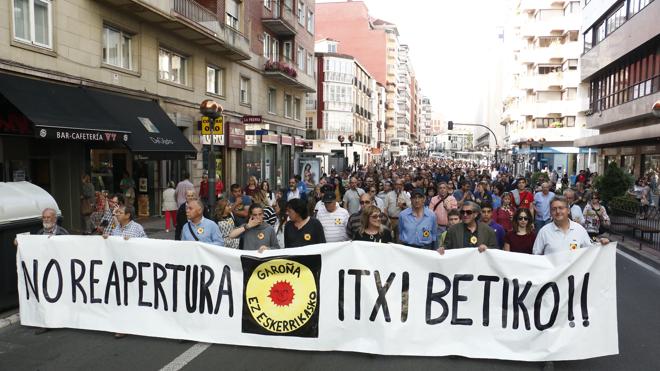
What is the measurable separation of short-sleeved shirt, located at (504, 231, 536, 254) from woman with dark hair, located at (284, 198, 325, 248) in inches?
95.3

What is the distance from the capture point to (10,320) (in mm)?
6914

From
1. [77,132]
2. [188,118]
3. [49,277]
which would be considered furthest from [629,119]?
[49,277]

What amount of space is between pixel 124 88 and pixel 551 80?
5136 cm

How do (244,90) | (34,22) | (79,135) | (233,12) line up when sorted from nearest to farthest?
(79,135), (34,22), (233,12), (244,90)

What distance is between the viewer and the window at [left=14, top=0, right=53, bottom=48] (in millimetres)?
12719

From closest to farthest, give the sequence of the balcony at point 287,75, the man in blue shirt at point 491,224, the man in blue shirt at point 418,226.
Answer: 1. the man in blue shirt at point 491,224
2. the man in blue shirt at point 418,226
3. the balcony at point 287,75

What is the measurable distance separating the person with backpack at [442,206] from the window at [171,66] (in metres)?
12.7

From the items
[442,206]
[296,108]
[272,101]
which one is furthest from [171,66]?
[296,108]

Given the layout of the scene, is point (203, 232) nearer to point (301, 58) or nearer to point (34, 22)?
point (34, 22)

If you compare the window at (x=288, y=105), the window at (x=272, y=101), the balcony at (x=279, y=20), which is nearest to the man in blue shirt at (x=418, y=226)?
the balcony at (x=279, y=20)

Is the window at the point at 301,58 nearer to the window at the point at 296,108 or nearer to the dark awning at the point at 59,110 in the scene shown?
the window at the point at 296,108

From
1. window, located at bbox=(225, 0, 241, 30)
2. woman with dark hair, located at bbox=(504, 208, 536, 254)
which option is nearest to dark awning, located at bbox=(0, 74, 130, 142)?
woman with dark hair, located at bbox=(504, 208, 536, 254)

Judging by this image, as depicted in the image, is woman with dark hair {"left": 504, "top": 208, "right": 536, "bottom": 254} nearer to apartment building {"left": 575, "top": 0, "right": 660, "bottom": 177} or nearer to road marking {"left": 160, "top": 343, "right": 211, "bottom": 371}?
road marking {"left": 160, "top": 343, "right": 211, "bottom": 371}

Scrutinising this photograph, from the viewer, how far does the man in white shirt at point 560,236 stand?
5.95 metres
